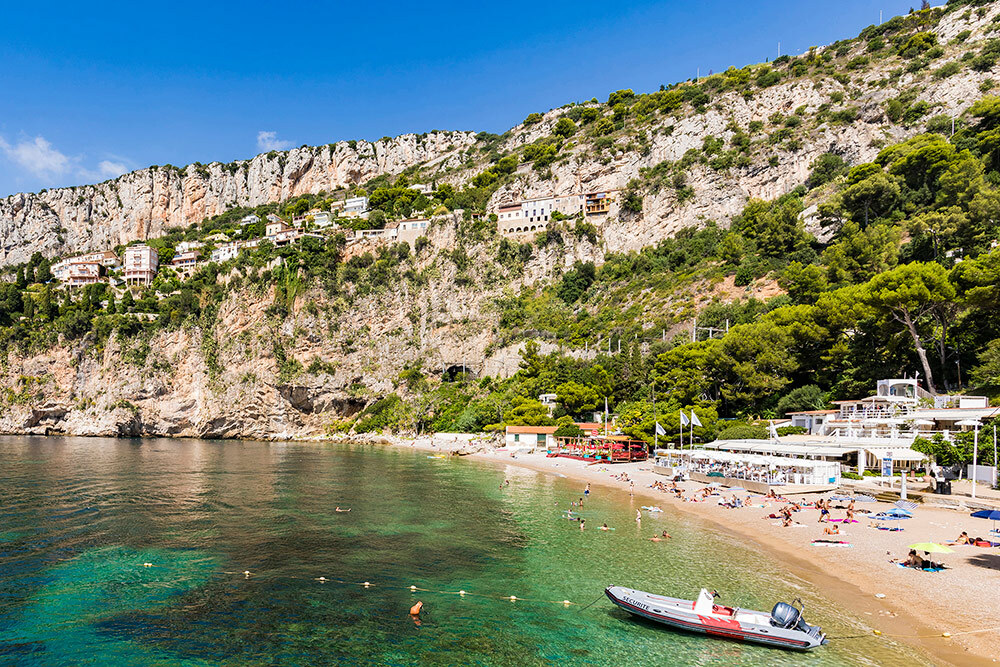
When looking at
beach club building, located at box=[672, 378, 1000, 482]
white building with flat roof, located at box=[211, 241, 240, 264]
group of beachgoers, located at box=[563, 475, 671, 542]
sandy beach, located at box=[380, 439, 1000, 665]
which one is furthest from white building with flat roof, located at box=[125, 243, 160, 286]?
sandy beach, located at box=[380, 439, 1000, 665]

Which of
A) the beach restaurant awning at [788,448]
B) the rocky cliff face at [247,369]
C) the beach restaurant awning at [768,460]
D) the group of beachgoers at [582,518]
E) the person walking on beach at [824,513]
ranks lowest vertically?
the group of beachgoers at [582,518]

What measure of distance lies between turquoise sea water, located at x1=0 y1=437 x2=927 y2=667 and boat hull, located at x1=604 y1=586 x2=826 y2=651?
30cm

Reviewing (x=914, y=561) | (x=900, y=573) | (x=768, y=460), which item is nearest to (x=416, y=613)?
(x=900, y=573)

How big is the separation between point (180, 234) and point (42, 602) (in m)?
145

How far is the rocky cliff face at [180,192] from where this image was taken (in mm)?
141500

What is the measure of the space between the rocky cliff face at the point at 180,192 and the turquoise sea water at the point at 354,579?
131021mm

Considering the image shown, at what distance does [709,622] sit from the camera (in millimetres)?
13688

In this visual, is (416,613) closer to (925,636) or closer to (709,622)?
(709,622)

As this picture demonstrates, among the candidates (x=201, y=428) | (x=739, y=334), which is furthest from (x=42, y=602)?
(x=201, y=428)

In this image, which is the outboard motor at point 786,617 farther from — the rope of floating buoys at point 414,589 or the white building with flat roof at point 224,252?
the white building with flat roof at point 224,252

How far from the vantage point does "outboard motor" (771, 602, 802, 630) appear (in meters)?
13.1

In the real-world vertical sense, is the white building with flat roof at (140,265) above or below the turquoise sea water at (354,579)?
above

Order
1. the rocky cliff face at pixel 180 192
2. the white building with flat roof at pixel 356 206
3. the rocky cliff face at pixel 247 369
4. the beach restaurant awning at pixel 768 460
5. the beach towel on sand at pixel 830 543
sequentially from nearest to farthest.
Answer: the beach towel on sand at pixel 830 543 < the beach restaurant awning at pixel 768 460 < the rocky cliff face at pixel 247 369 < the white building with flat roof at pixel 356 206 < the rocky cliff face at pixel 180 192

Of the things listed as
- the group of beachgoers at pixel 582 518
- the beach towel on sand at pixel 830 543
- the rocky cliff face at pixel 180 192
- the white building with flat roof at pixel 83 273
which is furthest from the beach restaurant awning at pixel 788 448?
the rocky cliff face at pixel 180 192
